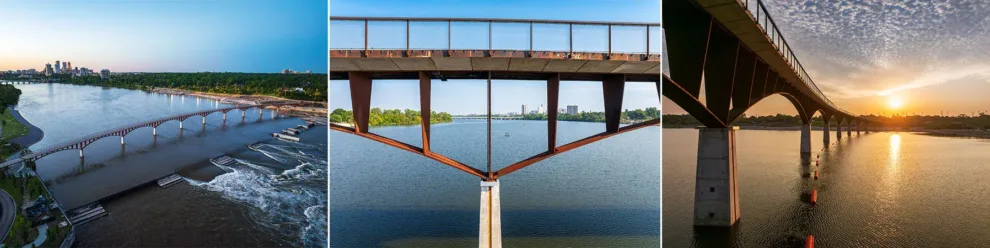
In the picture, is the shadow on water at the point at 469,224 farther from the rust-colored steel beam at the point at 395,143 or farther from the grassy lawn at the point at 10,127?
the grassy lawn at the point at 10,127

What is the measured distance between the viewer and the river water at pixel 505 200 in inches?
432

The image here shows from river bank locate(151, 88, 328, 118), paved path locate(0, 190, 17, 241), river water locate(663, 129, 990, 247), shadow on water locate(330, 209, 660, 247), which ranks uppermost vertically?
river bank locate(151, 88, 328, 118)

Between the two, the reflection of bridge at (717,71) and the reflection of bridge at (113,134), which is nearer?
the reflection of bridge at (717,71)

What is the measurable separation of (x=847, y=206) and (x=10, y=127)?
35.4 m

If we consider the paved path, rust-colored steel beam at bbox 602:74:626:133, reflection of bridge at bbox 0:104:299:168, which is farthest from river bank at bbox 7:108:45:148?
rust-colored steel beam at bbox 602:74:626:133

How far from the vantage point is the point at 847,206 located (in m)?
12.2

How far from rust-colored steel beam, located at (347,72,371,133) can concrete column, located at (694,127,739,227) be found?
6340 millimetres

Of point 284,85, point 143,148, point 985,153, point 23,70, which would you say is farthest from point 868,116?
point 23,70

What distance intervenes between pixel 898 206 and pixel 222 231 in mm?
24501

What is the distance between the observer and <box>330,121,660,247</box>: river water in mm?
10969

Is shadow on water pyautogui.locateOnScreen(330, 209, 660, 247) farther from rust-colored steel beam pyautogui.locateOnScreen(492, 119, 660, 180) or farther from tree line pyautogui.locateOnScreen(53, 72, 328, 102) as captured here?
tree line pyautogui.locateOnScreen(53, 72, 328, 102)

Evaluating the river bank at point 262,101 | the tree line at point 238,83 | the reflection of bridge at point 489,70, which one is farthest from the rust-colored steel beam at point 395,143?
the river bank at point 262,101

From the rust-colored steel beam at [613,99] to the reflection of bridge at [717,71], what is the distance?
67cm

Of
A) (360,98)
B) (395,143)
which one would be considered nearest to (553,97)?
(395,143)
